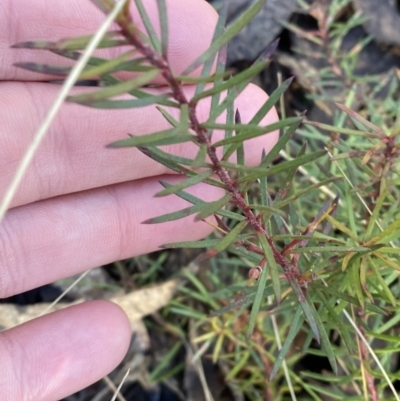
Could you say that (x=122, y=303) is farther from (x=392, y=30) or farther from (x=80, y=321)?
(x=392, y=30)

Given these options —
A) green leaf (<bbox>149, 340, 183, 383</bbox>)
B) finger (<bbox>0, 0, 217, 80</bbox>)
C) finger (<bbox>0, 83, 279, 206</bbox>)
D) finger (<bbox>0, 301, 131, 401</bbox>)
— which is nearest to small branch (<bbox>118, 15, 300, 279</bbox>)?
finger (<bbox>0, 83, 279, 206</bbox>)

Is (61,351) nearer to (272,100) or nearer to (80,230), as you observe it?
(80,230)

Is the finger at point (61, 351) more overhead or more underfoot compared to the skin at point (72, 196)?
more underfoot

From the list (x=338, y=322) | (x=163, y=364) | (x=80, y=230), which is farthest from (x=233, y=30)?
(x=163, y=364)

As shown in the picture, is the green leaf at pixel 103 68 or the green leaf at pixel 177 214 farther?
the green leaf at pixel 177 214

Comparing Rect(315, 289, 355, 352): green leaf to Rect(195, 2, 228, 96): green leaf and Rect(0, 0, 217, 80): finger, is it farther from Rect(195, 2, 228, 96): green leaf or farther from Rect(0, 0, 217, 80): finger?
Rect(0, 0, 217, 80): finger

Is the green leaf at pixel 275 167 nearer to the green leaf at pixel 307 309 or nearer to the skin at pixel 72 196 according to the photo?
the green leaf at pixel 307 309

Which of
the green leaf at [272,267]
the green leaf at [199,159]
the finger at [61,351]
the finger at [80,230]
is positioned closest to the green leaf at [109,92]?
the green leaf at [199,159]
